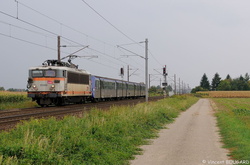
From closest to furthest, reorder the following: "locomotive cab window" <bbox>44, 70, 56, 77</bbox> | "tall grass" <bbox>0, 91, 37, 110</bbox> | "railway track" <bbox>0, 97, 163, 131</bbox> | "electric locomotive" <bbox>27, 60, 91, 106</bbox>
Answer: "railway track" <bbox>0, 97, 163, 131</bbox> < "electric locomotive" <bbox>27, 60, 91, 106</bbox> < "locomotive cab window" <bbox>44, 70, 56, 77</bbox> < "tall grass" <bbox>0, 91, 37, 110</bbox>

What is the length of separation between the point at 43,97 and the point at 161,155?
67.0 feet

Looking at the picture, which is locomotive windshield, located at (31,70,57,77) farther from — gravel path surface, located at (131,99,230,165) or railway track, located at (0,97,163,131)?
gravel path surface, located at (131,99,230,165)

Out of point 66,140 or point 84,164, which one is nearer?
point 84,164

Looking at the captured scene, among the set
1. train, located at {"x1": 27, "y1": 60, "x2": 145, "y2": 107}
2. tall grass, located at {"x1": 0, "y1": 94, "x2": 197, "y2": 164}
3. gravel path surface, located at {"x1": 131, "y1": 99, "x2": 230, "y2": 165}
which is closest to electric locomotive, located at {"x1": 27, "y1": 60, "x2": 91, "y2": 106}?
train, located at {"x1": 27, "y1": 60, "x2": 145, "y2": 107}

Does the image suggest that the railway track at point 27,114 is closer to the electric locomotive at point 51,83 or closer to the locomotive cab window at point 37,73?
the electric locomotive at point 51,83

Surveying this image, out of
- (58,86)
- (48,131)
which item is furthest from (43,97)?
(48,131)

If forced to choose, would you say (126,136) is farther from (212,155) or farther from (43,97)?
(43,97)

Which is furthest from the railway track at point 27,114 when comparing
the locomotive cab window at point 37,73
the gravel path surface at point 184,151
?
the gravel path surface at point 184,151

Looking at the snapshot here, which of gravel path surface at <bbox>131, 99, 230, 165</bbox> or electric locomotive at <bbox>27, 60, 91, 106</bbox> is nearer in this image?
gravel path surface at <bbox>131, 99, 230, 165</bbox>

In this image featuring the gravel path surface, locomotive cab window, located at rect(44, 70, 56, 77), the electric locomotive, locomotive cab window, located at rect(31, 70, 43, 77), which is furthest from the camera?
locomotive cab window, located at rect(31, 70, 43, 77)

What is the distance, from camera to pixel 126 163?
28.9 feet

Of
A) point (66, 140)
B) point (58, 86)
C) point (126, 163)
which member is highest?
point (58, 86)

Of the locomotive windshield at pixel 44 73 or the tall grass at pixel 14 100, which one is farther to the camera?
the tall grass at pixel 14 100

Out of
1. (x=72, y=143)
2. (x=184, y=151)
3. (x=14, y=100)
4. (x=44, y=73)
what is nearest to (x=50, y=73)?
(x=44, y=73)
